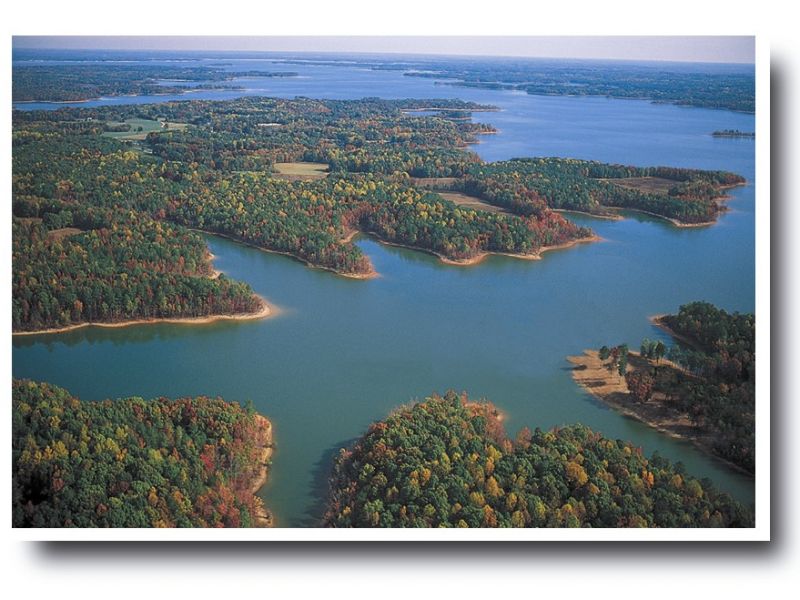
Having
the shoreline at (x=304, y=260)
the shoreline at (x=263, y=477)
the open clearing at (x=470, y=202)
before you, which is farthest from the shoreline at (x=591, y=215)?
the shoreline at (x=263, y=477)

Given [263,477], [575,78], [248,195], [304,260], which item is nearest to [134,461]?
[263,477]

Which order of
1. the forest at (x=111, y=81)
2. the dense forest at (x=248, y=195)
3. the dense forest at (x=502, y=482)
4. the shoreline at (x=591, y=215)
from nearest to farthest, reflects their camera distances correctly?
the dense forest at (x=502, y=482)
the dense forest at (x=248, y=195)
the forest at (x=111, y=81)
the shoreline at (x=591, y=215)

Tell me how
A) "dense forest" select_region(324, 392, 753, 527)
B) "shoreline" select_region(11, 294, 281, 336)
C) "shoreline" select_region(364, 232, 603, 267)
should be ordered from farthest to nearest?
1. "shoreline" select_region(364, 232, 603, 267)
2. "shoreline" select_region(11, 294, 281, 336)
3. "dense forest" select_region(324, 392, 753, 527)

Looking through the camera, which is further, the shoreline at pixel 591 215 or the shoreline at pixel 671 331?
the shoreline at pixel 591 215

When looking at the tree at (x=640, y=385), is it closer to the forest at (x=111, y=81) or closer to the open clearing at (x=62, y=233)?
the forest at (x=111, y=81)

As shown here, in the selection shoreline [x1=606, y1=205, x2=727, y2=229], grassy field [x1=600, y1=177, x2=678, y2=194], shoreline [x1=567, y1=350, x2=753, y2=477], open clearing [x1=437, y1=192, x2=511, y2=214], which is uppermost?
grassy field [x1=600, y1=177, x2=678, y2=194]

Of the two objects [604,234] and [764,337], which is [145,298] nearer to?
[764,337]

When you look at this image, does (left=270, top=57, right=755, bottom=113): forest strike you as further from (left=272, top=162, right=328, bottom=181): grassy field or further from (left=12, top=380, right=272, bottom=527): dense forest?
(left=12, top=380, right=272, bottom=527): dense forest


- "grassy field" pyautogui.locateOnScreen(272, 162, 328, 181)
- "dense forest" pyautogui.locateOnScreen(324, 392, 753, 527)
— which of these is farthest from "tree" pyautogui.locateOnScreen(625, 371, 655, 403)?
"grassy field" pyautogui.locateOnScreen(272, 162, 328, 181)
